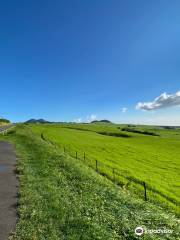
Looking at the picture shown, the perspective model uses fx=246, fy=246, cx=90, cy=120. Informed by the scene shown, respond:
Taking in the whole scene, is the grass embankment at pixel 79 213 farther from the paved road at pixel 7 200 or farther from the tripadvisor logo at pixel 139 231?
the paved road at pixel 7 200

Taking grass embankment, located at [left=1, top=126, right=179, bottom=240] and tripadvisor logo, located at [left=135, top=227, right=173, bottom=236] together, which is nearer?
grass embankment, located at [left=1, top=126, right=179, bottom=240]

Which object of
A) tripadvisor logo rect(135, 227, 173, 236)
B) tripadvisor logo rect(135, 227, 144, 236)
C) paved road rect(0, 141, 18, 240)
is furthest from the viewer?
paved road rect(0, 141, 18, 240)

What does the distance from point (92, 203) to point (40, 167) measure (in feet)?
34.4

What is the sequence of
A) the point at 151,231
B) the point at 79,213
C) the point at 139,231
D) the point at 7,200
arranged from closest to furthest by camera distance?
the point at 139,231 < the point at 151,231 < the point at 79,213 < the point at 7,200

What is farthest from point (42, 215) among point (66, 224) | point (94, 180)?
point (94, 180)

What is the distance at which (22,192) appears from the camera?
48.2 feet

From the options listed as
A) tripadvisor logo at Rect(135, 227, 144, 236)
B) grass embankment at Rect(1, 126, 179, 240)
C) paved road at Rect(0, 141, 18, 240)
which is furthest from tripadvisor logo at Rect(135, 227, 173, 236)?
paved road at Rect(0, 141, 18, 240)

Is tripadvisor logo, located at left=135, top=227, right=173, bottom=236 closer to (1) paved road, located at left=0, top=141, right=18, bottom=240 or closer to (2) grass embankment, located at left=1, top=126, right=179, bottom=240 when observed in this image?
(2) grass embankment, located at left=1, top=126, right=179, bottom=240

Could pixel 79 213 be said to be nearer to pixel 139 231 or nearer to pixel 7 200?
pixel 139 231

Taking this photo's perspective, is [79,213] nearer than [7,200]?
Yes

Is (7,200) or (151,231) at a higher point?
(7,200)

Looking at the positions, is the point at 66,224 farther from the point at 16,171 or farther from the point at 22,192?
the point at 16,171

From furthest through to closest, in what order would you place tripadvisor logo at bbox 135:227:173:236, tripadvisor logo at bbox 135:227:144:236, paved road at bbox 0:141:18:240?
paved road at bbox 0:141:18:240
tripadvisor logo at bbox 135:227:173:236
tripadvisor logo at bbox 135:227:144:236

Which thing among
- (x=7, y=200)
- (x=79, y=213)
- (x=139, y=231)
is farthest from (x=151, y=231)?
(x=7, y=200)
